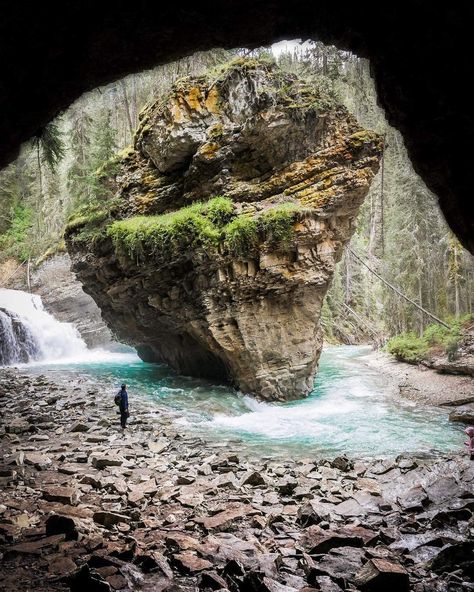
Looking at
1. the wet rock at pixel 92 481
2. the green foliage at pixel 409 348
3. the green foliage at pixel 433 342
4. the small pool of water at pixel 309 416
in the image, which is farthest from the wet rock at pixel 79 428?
the green foliage at pixel 409 348

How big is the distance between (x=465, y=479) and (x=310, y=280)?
899 cm

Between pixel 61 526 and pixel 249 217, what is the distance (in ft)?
39.2

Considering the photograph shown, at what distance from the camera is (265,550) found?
17.5 feet

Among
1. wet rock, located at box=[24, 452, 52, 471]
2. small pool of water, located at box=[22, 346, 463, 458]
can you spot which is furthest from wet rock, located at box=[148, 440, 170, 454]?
wet rock, located at box=[24, 452, 52, 471]

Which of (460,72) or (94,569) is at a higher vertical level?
(460,72)

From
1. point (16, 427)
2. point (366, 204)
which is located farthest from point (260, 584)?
point (366, 204)

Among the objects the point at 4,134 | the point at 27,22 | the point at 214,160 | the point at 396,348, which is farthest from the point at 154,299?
the point at 396,348

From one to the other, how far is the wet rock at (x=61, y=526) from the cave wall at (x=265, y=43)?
4.87m

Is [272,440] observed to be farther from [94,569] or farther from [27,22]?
[27,22]

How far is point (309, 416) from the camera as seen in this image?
1404 centimetres

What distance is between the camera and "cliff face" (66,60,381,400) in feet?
49.2

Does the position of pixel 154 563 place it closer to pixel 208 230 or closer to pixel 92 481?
pixel 92 481

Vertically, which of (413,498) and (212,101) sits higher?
(212,101)

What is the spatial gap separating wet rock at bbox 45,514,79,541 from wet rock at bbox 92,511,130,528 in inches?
20.7
